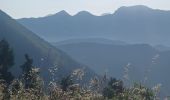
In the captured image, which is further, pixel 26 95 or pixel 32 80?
pixel 32 80

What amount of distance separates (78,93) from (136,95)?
1.50m

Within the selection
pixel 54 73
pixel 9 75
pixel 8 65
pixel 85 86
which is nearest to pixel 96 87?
pixel 85 86

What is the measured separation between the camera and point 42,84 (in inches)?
383

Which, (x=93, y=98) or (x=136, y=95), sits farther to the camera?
(x=136, y=95)

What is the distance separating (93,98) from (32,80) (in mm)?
1643

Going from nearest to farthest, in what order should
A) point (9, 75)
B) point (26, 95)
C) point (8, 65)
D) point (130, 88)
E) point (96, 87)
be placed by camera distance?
1. point (26, 95)
2. point (96, 87)
3. point (130, 88)
4. point (9, 75)
5. point (8, 65)

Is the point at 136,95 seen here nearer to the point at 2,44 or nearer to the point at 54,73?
the point at 54,73

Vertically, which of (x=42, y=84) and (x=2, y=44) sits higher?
(x=2, y=44)

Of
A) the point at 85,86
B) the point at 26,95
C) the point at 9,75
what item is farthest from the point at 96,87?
the point at 9,75

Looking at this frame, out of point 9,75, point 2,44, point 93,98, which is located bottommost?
point 93,98

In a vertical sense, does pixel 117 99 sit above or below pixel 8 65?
below

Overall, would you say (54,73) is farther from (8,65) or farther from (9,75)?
(8,65)

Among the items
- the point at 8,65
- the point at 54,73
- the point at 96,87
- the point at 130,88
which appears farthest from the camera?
the point at 8,65

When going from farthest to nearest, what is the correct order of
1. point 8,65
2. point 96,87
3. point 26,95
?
1. point 8,65
2. point 96,87
3. point 26,95
